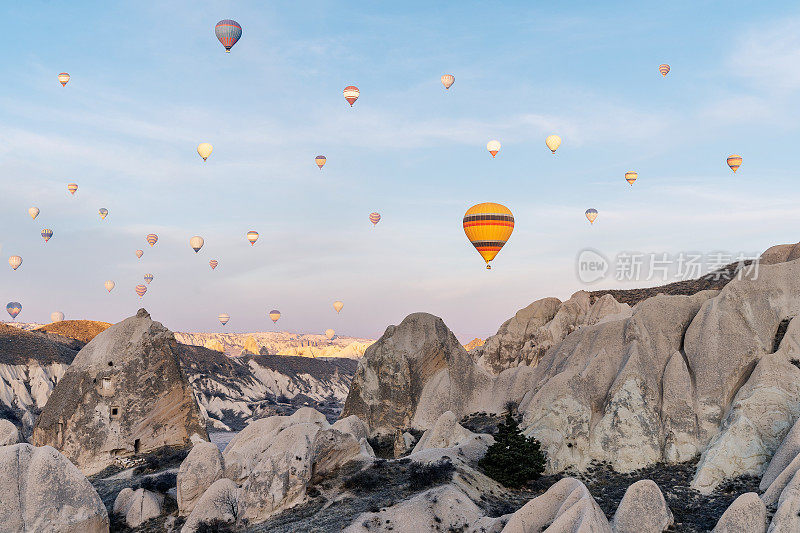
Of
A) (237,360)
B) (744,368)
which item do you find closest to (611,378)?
(744,368)

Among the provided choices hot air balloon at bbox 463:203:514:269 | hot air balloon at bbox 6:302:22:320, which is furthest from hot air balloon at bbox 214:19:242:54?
hot air balloon at bbox 6:302:22:320

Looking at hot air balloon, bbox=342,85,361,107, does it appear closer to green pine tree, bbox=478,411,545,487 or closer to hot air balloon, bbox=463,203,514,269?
hot air balloon, bbox=463,203,514,269

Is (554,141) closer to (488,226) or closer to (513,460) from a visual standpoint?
(488,226)

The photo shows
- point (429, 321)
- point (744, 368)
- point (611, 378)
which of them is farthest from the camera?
point (429, 321)

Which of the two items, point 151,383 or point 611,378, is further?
point 151,383

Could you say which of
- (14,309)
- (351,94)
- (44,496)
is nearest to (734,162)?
(351,94)

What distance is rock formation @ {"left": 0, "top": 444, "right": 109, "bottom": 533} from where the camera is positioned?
30.5 meters

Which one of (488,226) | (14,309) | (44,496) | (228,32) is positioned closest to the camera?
(44,496)

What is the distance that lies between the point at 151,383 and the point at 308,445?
2003 centimetres

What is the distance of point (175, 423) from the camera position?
4994 centimetres

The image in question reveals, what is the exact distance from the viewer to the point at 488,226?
64.9 meters

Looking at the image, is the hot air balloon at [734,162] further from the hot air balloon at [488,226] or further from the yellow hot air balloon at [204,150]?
the yellow hot air balloon at [204,150]

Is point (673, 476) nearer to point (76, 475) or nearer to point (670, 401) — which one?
point (670, 401)

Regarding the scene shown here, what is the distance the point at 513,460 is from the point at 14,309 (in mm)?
142279
